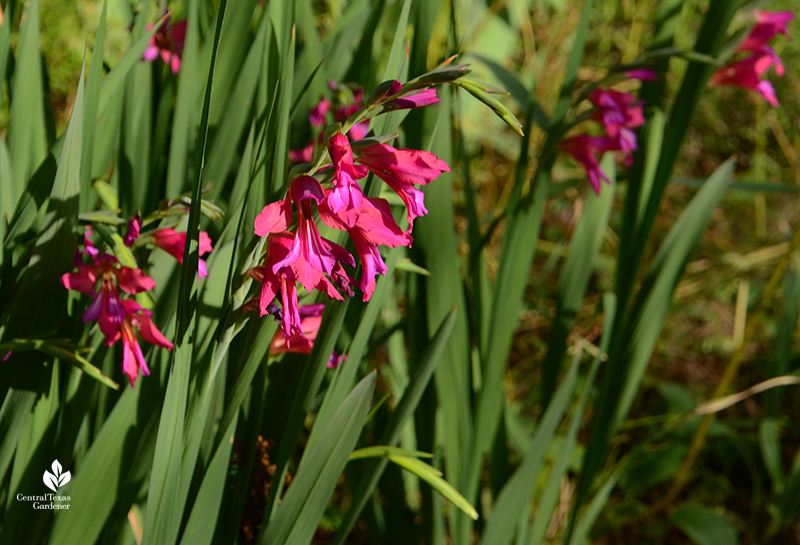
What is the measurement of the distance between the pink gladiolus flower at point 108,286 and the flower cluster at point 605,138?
66 cm

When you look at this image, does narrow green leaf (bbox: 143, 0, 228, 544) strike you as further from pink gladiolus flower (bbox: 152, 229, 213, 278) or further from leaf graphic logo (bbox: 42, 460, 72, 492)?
leaf graphic logo (bbox: 42, 460, 72, 492)

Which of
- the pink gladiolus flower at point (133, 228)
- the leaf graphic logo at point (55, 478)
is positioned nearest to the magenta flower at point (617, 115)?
→ the pink gladiolus flower at point (133, 228)

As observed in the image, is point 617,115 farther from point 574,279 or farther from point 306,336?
point 306,336

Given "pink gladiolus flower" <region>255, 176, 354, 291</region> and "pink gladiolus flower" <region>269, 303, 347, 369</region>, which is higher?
"pink gladiolus flower" <region>255, 176, 354, 291</region>

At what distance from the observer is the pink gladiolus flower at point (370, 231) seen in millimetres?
446

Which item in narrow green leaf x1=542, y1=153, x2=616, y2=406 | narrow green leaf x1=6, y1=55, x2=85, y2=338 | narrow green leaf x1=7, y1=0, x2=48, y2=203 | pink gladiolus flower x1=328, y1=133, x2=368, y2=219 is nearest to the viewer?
pink gladiolus flower x1=328, y1=133, x2=368, y2=219

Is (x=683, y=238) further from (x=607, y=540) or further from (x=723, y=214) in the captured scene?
(x=723, y=214)

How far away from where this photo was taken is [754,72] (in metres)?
1.04

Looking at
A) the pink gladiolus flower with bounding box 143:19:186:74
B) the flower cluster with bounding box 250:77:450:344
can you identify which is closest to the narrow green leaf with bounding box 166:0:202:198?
the pink gladiolus flower with bounding box 143:19:186:74

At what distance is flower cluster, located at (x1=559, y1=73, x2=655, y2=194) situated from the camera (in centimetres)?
90

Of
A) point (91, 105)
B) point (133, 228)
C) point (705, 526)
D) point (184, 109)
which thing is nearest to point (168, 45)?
point (184, 109)

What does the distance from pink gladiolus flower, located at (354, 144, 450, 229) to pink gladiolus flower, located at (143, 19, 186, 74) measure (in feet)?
1.86

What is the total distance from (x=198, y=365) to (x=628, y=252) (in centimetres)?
76

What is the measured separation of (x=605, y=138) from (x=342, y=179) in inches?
25.7
